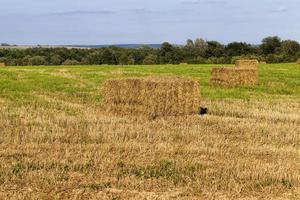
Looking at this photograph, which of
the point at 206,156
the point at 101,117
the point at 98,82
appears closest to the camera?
the point at 206,156

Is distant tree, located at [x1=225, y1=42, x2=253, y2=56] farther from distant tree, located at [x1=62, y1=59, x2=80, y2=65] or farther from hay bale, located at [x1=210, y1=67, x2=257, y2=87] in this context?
hay bale, located at [x1=210, y1=67, x2=257, y2=87]

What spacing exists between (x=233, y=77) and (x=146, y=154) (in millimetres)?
16757

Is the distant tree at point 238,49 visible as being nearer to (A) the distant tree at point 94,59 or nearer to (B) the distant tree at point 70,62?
(A) the distant tree at point 94,59

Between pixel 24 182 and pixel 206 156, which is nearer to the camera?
pixel 24 182

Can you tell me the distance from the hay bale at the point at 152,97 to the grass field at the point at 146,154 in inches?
25.2

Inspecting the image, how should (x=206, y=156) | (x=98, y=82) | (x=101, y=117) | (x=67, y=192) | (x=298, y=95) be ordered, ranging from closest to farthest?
(x=67, y=192), (x=206, y=156), (x=101, y=117), (x=298, y=95), (x=98, y=82)

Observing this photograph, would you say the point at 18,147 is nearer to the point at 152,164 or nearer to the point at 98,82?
the point at 152,164

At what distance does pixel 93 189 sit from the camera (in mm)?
7863

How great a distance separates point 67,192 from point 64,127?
17.9 ft

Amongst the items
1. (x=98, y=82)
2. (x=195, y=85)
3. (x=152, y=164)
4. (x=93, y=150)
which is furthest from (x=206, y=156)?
(x=98, y=82)

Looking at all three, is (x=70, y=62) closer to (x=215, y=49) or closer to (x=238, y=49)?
(x=215, y=49)

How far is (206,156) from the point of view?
1010 centimetres

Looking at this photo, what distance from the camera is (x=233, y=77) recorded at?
2622 cm

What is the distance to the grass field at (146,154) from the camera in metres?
7.93
